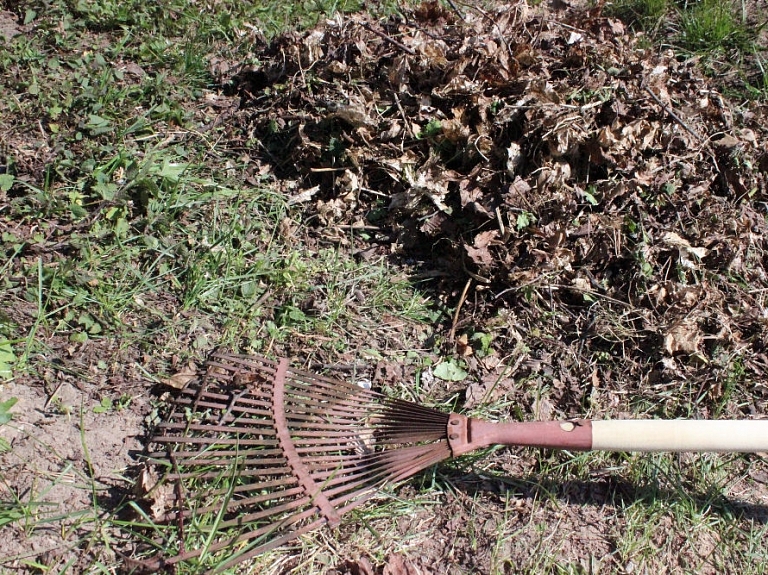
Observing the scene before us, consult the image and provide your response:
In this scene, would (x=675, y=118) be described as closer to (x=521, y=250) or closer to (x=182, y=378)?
(x=521, y=250)

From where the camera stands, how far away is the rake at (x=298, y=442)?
2500 mm

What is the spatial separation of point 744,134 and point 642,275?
38.2 inches

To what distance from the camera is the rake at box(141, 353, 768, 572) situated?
2.50 m

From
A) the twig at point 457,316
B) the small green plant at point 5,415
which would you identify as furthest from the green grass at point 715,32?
the small green plant at point 5,415

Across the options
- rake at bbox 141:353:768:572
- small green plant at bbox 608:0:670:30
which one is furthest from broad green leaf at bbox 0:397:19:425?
small green plant at bbox 608:0:670:30

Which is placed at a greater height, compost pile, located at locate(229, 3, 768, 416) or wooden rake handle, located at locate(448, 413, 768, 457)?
compost pile, located at locate(229, 3, 768, 416)

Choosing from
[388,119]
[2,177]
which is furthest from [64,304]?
[388,119]

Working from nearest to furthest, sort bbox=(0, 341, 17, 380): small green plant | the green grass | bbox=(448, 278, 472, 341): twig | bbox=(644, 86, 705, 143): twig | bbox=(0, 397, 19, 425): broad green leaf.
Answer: bbox=(0, 397, 19, 425): broad green leaf < bbox=(0, 341, 17, 380): small green plant < bbox=(448, 278, 472, 341): twig < bbox=(644, 86, 705, 143): twig < the green grass

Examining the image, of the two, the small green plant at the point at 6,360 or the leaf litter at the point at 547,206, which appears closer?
the small green plant at the point at 6,360

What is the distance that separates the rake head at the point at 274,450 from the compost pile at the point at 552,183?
1.63 feet

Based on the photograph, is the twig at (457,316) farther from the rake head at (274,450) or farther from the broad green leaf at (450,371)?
the rake head at (274,450)

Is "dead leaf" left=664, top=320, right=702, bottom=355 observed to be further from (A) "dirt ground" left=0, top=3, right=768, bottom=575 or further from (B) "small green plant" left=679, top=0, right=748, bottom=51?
(B) "small green plant" left=679, top=0, right=748, bottom=51

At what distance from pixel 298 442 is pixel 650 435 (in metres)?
1.23

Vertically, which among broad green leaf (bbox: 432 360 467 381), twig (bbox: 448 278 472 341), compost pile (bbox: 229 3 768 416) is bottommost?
broad green leaf (bbox: 432 360 467 381)
